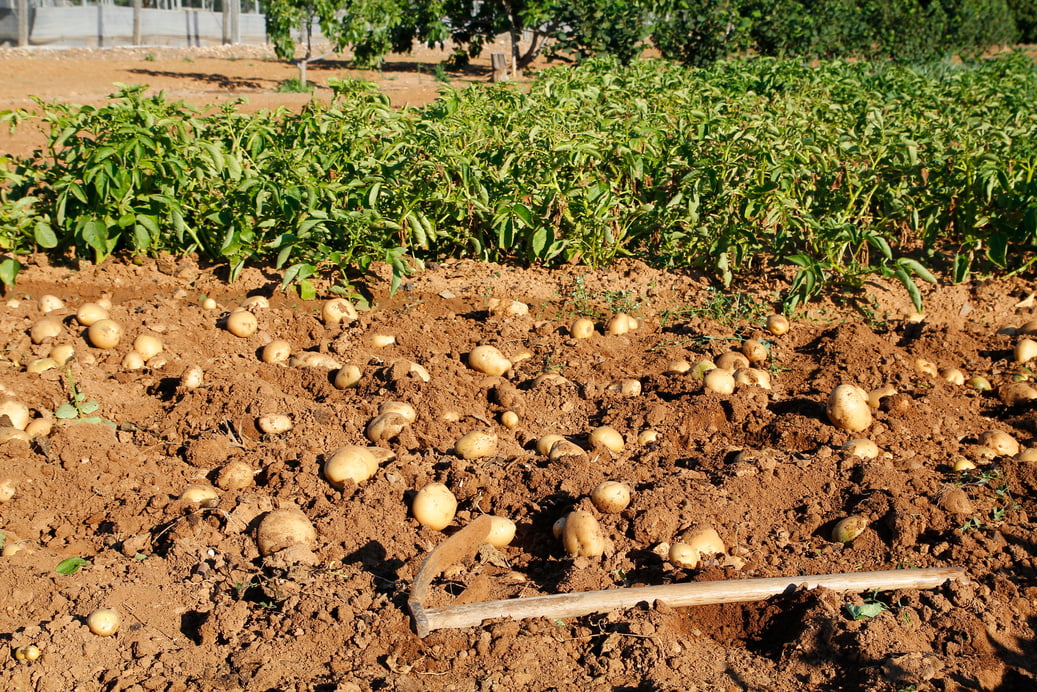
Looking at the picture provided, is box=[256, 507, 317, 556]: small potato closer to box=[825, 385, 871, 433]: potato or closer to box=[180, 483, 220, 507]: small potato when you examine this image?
box=[180, 483, 220, 507]: small potato

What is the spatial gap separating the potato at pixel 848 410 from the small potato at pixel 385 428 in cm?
152

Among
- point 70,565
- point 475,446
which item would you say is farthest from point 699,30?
point 70,565

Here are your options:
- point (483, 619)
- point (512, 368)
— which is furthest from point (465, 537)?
point (512, 368)

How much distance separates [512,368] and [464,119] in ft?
5.33

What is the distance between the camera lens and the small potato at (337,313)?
4.09m

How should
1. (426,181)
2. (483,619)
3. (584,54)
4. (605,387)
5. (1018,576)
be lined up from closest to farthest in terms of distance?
(483,619) → (1018,576) → (605,387) → (426,181) → (584,54)

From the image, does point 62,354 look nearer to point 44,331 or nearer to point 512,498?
point 44,331

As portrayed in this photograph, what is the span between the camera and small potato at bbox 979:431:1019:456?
3152mm

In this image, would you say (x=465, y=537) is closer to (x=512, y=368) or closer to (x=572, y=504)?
(x=572, y=504)

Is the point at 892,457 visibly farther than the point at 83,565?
Yes

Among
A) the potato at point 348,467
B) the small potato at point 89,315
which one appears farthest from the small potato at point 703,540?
the small potato at point 89,315

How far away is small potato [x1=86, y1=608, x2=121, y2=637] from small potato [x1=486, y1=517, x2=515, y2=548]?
3.26 ft

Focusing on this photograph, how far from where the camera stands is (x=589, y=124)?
506 centimetres

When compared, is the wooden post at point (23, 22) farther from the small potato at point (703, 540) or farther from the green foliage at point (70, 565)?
the small potato at point (703, 540)
